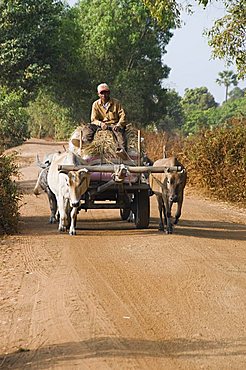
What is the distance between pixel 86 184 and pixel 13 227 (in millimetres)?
1544

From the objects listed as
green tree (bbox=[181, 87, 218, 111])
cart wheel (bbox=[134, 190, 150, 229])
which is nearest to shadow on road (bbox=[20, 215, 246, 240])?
cart wheel (bbox=[134, 190, 150, 229])

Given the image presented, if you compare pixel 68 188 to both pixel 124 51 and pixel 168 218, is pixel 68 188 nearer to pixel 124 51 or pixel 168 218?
pixel 168 218

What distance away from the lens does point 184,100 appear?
3570 inches

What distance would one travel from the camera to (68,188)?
11211 mm

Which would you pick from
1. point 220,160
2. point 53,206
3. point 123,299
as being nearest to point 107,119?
point 53,206

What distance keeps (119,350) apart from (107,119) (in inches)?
277

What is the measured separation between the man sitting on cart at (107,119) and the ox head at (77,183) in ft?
3.15

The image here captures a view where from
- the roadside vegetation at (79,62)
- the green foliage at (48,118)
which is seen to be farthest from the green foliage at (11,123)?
the green foliage at (48,118)

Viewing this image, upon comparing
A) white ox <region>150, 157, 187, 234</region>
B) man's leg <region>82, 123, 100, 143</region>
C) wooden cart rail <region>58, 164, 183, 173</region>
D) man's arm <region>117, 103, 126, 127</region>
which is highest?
man's arm <region>117, 103, 126, 127</region>

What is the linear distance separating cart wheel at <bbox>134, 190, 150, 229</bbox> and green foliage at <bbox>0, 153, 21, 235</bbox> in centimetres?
209

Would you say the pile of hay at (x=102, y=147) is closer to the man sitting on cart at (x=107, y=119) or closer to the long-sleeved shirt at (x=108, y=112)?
the man sitting on cart at (x=107, y=119)

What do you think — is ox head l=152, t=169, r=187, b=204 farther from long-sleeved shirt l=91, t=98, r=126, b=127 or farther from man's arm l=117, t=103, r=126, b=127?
long-sleeved shirt l=91, t=98, r=126, b=127

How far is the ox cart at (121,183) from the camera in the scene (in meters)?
11.1

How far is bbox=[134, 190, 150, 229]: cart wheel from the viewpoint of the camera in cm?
1192
